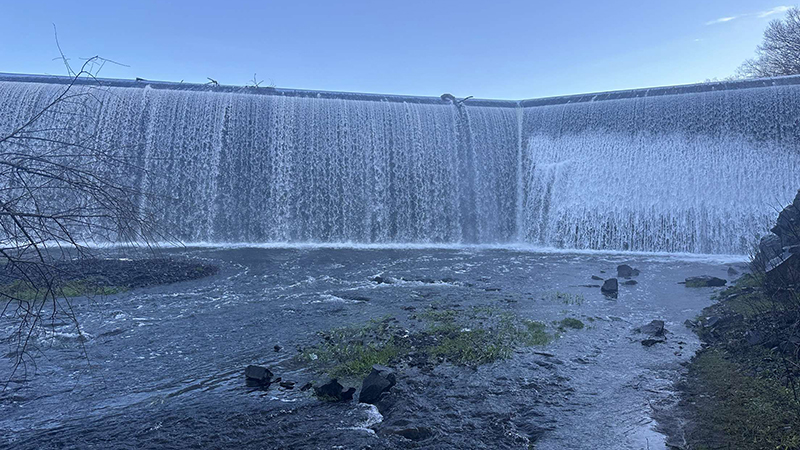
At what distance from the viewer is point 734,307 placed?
9914mm

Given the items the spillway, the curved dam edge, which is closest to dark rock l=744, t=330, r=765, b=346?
the spillway

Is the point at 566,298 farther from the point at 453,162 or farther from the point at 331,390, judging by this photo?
the point at 453,162

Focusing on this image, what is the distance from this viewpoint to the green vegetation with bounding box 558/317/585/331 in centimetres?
959

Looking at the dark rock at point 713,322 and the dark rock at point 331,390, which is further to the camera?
the dark rock at point 713,322

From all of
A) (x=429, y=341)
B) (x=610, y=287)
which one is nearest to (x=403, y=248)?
(x=610, y=287)

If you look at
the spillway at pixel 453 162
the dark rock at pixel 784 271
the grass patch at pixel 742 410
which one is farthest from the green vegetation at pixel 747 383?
the spillway at pixel 453 162

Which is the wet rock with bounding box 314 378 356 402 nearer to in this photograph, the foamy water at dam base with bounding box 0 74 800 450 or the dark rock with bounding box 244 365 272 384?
the foamy water at dam base with bounding box 0 74 800 450

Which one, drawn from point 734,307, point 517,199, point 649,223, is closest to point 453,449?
point 734,307

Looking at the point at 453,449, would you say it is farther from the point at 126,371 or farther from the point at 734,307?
the point at 734,307

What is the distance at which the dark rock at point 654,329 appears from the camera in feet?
29.7

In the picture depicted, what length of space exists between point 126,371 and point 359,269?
28.6 feet

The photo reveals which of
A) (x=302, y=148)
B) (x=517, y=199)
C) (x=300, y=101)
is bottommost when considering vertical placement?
(x=517, y=199)

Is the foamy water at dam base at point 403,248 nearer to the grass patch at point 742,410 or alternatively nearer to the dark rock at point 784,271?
the grass patch at point 742,410

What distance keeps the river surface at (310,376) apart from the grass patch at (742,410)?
415 mm
